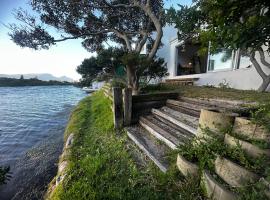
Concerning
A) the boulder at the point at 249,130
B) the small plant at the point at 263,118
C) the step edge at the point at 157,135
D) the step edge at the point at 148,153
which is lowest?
the step edge at the point at 148,153

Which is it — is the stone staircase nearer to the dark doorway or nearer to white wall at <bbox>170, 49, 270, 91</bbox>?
white wall at <bbox>170, 49, 270, 91</bbox>

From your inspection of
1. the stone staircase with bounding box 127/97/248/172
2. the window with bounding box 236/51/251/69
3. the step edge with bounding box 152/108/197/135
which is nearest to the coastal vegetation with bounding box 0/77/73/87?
the step edge with bounding box 152/108/197/135

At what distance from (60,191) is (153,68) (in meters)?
6.03

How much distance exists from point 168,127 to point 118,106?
4.45 ft

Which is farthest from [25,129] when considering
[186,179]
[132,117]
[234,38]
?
[234,38]

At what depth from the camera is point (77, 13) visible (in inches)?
309

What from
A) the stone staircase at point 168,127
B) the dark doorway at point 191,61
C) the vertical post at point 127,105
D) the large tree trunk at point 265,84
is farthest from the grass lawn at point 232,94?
the dark doorway at point 191,61

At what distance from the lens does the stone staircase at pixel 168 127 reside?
293 centimetres

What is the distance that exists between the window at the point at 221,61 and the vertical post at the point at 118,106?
15.9 ft

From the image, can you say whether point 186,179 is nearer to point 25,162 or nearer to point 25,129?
point 25,162

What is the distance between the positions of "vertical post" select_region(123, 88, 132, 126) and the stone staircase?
0.21 meters

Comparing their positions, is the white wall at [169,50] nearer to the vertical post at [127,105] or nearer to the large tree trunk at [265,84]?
the large tree trunk at [265,84]

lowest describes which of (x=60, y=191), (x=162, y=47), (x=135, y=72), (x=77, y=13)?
(x=60, y=191)

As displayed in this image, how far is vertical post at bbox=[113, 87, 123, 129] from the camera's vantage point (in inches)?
165
